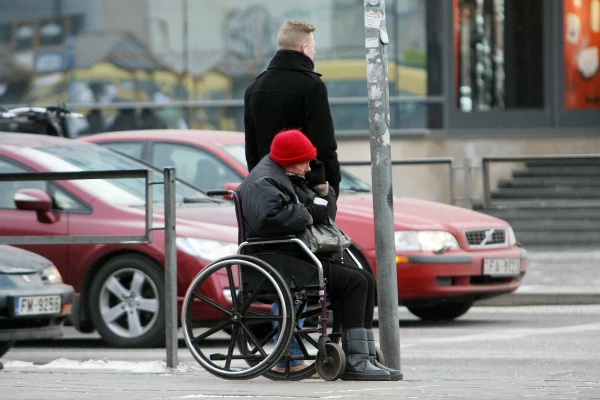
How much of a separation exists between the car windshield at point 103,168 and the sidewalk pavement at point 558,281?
12.7 feet

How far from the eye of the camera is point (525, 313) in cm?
1326

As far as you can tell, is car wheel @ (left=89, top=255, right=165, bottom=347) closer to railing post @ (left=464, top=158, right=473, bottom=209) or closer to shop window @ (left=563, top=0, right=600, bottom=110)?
railing post @ (left=464, top=158, right=473, bottom=209)

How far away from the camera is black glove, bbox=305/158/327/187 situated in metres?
7.87

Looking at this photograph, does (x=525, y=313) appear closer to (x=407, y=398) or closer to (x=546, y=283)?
(x=546, y=283)

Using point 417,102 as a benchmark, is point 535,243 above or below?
below

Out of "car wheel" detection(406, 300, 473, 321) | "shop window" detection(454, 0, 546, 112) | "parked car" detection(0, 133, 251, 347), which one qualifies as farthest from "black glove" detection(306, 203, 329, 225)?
"shop window" detection(454, 0, 546, 112)

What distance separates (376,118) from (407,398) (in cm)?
189

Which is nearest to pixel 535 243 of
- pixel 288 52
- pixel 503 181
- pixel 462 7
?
pixel 503 181

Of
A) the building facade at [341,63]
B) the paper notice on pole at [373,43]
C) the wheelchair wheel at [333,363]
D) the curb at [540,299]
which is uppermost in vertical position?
the building facade at [341,63]

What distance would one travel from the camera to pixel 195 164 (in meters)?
12.3

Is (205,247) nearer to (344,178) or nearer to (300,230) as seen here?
(344,178)

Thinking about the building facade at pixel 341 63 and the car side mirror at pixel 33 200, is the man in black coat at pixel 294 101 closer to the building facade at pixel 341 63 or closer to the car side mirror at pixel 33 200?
the car side mirror at pixel 33 200

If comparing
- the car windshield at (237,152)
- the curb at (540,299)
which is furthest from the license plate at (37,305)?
the curb at (540,299)

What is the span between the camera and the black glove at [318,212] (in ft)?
25.2
